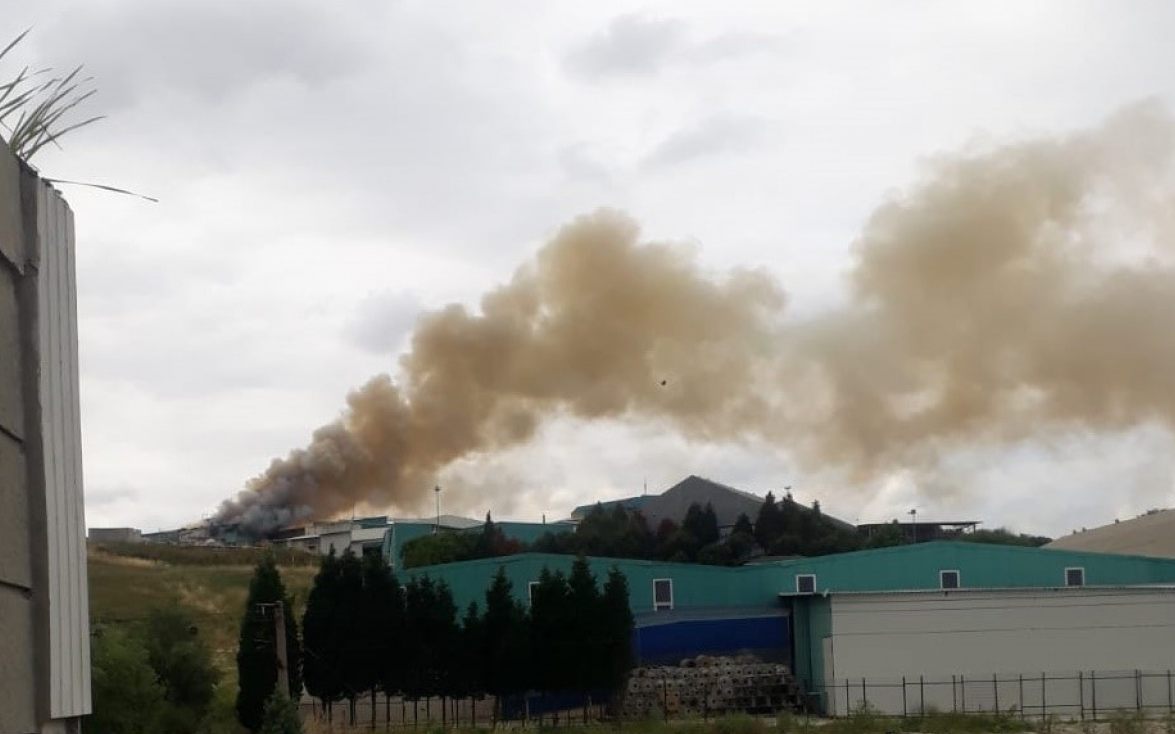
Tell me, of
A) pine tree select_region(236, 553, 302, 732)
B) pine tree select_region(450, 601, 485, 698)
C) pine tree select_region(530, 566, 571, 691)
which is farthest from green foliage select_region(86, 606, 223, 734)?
pine tree select_region(530, 566, 571, 691)

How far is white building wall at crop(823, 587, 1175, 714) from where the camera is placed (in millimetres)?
45844

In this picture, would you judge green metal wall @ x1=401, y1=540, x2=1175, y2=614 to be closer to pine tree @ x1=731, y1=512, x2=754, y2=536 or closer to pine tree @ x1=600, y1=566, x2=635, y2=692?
pine tree @ x1=600, y1=566, x2=635, y2=692

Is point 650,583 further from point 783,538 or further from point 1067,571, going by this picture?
point 783,538

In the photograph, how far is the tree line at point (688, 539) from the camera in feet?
232

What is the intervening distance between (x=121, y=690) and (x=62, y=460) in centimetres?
2848

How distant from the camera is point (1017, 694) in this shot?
46.4 metres

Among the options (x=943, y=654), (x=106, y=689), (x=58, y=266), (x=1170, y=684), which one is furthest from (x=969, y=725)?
(x=58, y=266)

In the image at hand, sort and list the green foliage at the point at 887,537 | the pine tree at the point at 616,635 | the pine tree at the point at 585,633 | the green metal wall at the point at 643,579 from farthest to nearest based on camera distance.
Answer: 1. the green foliage at the point at 887,537
2. the green metal wall at the point at 643,579
3. the pine tree at the point at 616,635
4. the pine tree at the point at 585,633

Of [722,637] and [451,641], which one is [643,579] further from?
[451,641]

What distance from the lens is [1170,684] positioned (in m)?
48.0

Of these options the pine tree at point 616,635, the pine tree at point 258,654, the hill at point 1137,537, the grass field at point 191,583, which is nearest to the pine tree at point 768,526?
the hill at point 1137,537

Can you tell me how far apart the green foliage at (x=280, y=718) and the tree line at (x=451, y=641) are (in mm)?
16677

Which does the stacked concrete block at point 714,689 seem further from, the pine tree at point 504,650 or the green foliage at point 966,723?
the green foliage at point 966,723

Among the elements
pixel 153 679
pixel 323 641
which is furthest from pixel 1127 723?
pixel 153 679
